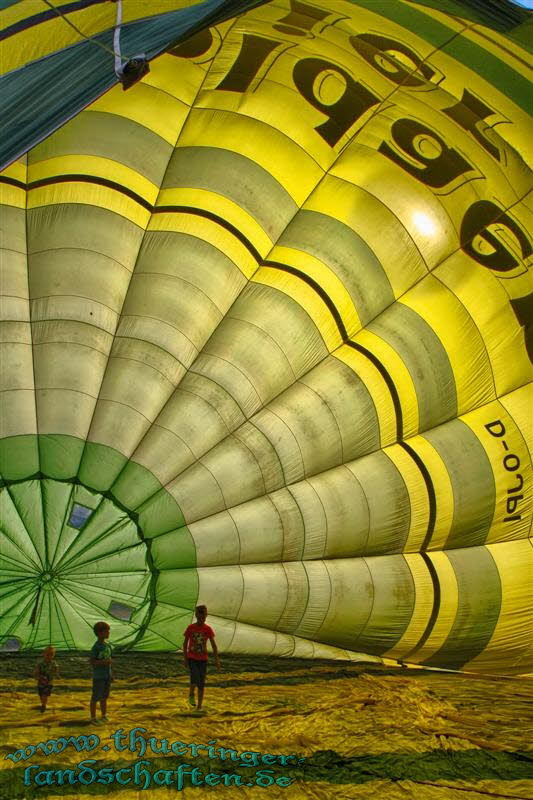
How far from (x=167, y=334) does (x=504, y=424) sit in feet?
8.42

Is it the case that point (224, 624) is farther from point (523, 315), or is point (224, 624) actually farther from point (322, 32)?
point (322, 32)

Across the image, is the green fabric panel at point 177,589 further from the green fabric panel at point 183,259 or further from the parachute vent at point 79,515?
the green fabric panel at point 183,259

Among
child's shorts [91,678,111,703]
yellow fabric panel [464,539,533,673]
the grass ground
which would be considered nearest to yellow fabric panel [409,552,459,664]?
yellow fabric panel [464,539,533,673]

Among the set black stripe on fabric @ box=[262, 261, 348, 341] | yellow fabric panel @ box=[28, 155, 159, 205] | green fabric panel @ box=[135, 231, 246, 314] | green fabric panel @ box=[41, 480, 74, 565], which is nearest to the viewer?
green fabric panel @ box=[41, 480, 74, 565]

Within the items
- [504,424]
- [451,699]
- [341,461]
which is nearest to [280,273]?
[341,461]

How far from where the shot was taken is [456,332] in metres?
6.47

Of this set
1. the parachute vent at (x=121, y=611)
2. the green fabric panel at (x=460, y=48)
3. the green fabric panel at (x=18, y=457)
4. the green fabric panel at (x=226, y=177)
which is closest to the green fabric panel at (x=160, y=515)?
the parachute vent at (x=121, y=611)

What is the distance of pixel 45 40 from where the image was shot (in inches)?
196

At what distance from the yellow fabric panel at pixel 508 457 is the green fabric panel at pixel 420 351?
33 cm

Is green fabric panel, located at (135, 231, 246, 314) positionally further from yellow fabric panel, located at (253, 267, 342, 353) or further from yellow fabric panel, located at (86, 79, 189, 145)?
yellow fabric panel, located at (86, 79, 189, 145)

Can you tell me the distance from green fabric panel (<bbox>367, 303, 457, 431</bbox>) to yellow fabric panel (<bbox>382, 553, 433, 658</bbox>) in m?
1.20

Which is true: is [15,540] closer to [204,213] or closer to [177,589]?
[177,589]

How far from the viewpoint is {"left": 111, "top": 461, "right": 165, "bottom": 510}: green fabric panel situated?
5871 millimetres

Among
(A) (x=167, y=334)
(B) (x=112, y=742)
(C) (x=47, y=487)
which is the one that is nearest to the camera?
(B) (x=112, y=742)
